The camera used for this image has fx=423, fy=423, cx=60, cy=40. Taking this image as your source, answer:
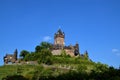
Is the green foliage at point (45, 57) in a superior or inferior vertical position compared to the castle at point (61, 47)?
inferior

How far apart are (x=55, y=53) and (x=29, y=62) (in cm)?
1362

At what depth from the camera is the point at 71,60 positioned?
131 meters

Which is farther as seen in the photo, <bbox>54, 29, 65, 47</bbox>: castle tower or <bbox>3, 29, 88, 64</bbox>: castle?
<bbox>54, 29, 65, 47</bbox>: castle tower

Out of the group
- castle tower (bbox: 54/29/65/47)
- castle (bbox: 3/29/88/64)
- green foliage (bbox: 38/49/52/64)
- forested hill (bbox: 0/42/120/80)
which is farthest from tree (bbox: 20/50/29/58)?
castle tower (bbox: 54/29/65/47)

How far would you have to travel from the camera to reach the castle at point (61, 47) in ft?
460

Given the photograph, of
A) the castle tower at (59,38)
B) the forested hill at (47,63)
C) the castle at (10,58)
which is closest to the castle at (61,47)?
the castle tower at (59,38)

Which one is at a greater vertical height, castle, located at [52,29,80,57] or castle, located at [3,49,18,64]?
castle, located at [52,29,80,57]

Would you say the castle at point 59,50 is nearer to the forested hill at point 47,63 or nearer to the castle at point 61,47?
the castle at point 61,47

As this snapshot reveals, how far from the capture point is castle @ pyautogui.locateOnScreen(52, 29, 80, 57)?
140m

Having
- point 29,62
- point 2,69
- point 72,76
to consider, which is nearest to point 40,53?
point 29,62

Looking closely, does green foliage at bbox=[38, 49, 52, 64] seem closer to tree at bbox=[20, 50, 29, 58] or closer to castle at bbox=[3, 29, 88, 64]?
tree at bbox=[20, 50, 29, 58]

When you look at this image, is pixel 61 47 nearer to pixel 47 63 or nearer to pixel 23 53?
pixel 23 53

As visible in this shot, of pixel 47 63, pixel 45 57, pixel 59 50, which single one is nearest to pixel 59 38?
pixel 59 50

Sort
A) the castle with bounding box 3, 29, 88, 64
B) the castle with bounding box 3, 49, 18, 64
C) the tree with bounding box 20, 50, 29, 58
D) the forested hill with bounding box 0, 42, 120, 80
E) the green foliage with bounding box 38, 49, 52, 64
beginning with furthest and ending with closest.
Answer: the castle with bounding box 3, 29, 88, 64 < the castle with bounding box 3, 49, 18, 64 < the tree with bounding box 20, 50, 29, 58 < the green foliage with bounding box 38, 49, 52, 64 < the forested hill with bounding box 0, 42, 120, 80
